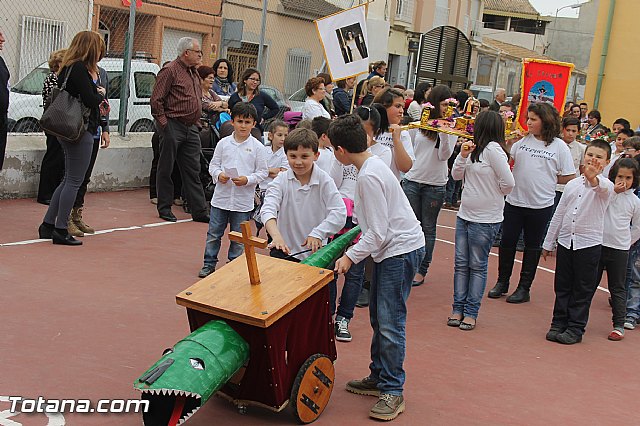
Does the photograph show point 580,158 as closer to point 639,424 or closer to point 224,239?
point 224,239

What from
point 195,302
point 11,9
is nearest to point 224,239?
point 195,302

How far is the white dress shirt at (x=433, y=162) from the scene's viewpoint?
8656mm

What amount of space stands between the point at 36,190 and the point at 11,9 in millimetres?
6174

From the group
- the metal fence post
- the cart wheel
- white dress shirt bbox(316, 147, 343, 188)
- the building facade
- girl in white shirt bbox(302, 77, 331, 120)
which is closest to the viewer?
the cart wheel

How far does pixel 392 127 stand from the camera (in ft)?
25.9

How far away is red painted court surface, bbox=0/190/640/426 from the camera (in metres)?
5.35

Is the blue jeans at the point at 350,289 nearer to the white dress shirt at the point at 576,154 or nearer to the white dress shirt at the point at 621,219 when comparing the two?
the white dress shirt at the point at 621,219

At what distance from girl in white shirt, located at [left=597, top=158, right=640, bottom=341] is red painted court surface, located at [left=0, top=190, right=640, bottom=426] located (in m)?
0.33

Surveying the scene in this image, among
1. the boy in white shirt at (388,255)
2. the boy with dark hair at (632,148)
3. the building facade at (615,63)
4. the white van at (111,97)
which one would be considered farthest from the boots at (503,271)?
the building facade at (615,63)

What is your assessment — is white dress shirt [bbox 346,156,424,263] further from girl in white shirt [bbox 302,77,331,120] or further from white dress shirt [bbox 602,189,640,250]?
girl in white shirt [bbox 302,77,331,120]

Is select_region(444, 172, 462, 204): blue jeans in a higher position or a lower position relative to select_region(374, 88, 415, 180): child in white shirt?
lower

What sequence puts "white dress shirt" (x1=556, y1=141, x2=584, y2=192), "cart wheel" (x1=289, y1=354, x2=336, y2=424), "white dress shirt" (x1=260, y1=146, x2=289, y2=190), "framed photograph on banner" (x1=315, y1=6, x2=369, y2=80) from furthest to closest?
"framed photograph on banner" (x1=315, y1=6, x2=369, y2=80) → "white dress shirt" (x1=556, y1=141, x2=584, y2=192) → "white dress shirt" (x1=260, y1=146, x2=289, y2=190) → "cart wheel" (x1=289, y1=354, x2=336, y2=424)

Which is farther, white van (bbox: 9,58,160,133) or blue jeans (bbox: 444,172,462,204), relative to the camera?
blue jeans (bbox: 444,172,462,204)

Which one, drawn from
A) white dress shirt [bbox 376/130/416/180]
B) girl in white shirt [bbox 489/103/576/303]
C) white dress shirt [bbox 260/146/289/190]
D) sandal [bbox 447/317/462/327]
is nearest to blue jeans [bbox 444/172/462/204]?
girl in white shirt [bbox 489/103/576/303]
